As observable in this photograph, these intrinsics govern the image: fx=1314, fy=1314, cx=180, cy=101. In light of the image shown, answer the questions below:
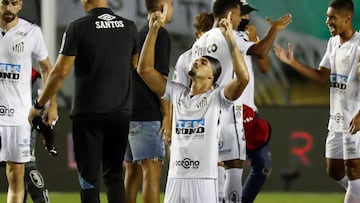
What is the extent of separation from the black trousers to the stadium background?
584cm

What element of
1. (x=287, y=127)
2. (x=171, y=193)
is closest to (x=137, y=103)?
(x=171, y=193)

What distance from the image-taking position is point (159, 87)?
8.43 m

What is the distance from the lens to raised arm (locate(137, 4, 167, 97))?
8.11m

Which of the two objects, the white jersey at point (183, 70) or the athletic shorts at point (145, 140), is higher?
the white jersey at point (183, 70)

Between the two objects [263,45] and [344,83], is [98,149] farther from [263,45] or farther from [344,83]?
[344,83]

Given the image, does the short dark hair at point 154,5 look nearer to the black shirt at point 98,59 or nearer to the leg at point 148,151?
the leg at point 148,151

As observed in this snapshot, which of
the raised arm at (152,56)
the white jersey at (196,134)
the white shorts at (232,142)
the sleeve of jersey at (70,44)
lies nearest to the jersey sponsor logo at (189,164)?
the white jersey at (196,134)

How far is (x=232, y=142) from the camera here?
9.72 m

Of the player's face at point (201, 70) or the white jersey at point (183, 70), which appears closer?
the player's face at point (201, 70)

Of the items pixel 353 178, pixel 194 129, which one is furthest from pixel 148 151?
pixel 194 129

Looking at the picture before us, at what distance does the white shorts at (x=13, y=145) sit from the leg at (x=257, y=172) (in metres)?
1.98

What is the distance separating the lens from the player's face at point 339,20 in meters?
9.79

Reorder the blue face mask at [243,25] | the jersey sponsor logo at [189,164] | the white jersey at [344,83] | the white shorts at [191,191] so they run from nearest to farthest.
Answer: the white shorts at [191,191], the jersey sponsor logo at [189,164], the white jersey at [344,83], the blue face mask at [243,25]

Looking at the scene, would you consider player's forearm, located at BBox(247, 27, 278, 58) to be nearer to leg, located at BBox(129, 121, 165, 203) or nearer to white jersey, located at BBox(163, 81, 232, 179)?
leg, located at BBox(129, 121, 165, 203)
